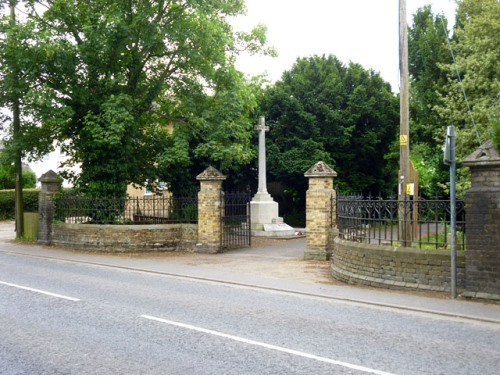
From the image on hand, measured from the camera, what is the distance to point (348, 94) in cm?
3005

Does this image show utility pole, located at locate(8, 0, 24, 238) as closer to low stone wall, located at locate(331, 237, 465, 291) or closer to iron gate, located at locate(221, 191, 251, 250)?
iron gate, located at locate(221, 191, 251, 250)

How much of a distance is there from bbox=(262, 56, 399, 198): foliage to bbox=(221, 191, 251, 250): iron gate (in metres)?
9.85

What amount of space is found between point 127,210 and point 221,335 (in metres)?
12.6

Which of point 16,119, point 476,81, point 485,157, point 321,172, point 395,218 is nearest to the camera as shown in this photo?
point 485,157

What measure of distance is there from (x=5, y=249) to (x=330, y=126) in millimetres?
17692

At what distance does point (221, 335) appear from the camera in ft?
22.5

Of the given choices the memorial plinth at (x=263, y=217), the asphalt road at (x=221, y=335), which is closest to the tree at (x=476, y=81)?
the memorial plinth at (x=263, y=217)

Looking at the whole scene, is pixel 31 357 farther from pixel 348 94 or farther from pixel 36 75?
pixel 348 94

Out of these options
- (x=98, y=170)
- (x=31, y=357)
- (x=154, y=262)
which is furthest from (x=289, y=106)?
(x=31, y=357)

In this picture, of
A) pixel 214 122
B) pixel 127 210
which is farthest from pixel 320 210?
pixel 127 210

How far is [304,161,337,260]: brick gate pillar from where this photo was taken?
14.7 metres

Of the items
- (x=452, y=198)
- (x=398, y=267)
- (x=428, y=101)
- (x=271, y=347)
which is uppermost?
(x=428, y=101)

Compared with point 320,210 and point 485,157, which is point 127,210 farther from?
point 485,157

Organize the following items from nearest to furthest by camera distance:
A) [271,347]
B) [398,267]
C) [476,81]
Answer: [271,347]
[398,267]
[476,81]
